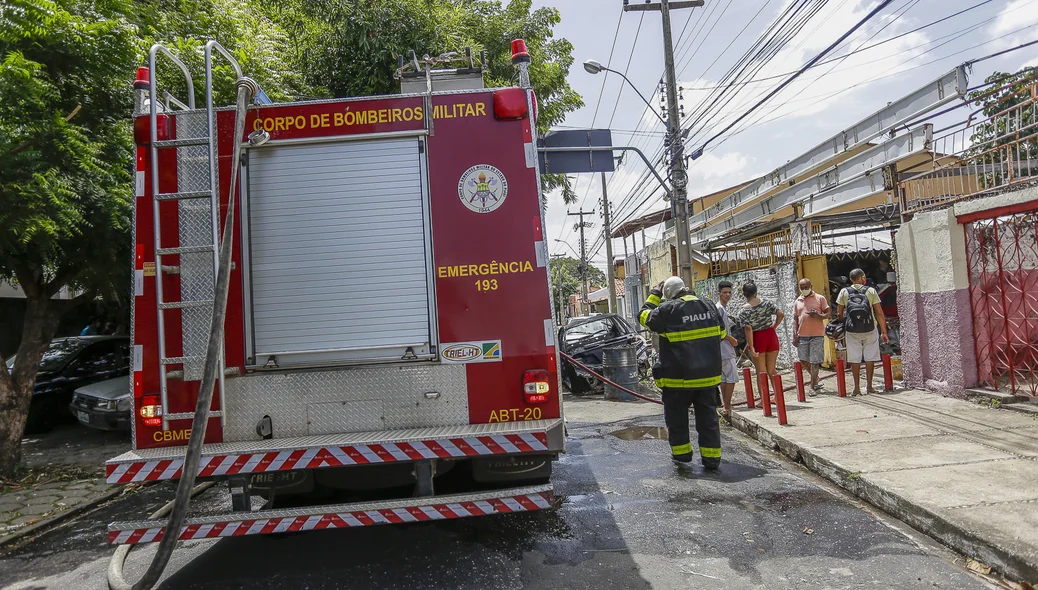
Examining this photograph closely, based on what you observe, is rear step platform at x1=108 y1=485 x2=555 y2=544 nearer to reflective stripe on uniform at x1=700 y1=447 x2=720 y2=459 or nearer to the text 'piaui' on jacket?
the text 'piaui' on jacket

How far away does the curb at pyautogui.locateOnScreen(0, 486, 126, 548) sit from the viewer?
5.60m

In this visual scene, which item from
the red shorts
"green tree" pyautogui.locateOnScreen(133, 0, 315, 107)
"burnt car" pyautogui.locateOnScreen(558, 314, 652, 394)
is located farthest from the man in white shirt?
"green tree" pyautogui.locateOnScreen(133, 0, 315, 107)

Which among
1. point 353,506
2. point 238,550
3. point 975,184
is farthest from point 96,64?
point 975,184

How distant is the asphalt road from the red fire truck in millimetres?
498

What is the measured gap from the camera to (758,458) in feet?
21.9

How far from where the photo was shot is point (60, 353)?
11000 millimetres

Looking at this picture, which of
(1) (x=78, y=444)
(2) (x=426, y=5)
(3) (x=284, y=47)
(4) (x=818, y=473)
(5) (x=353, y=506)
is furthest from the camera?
(2) (x=426, y=5)

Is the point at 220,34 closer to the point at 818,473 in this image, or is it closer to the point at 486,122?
the point at 486,122

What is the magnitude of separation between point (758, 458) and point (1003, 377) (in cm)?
367

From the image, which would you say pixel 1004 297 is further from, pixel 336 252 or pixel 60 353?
pixel 60 353

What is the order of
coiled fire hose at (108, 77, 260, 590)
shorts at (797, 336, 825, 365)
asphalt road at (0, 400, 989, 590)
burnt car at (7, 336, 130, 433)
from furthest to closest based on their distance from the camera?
burnt car at (7, 336, 130, 433), shorts at (797, 336, 825, 365), asphalt road at (0, 400, 989, 590), coiled fire hose at (108, 77, 260, 590)

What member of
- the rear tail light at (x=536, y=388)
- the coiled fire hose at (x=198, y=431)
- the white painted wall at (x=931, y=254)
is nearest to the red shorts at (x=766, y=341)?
the white painted wall at (x=931, y=254)

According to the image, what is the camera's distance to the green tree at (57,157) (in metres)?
5.92

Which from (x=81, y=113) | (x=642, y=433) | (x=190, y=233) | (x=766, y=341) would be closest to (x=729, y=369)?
(x=766, y=341)
